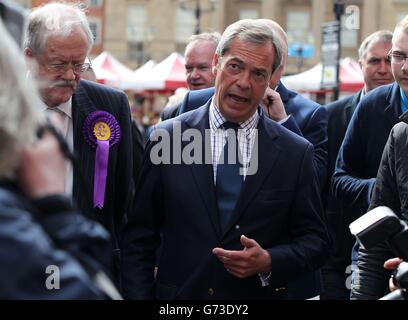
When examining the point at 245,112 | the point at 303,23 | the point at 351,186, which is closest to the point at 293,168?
the point at 245,112

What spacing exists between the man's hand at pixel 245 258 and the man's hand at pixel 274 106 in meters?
1.22


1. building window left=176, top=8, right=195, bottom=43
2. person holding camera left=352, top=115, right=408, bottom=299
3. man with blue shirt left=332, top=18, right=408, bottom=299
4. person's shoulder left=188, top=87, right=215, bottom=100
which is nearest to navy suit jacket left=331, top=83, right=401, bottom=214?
man with blue shirt left=332, top=18, right=408, bottom=299

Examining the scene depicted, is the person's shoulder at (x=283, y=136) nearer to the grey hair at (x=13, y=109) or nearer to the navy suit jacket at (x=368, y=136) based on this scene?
the navy suit jacket at (x=368, y=136)

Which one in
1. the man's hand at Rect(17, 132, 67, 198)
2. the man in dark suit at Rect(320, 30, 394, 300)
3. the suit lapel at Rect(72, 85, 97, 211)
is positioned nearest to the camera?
the man's hand at Rect(17, 132, 67, 198)

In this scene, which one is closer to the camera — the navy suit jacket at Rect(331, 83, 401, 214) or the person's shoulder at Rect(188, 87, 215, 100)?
the person's shoulder at Rect(188, 87, 215, 100)

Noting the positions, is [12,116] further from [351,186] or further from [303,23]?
[303,23]

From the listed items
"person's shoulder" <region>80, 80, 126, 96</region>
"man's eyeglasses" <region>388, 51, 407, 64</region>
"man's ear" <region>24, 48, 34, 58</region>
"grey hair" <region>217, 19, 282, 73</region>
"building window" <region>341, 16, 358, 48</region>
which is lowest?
"building window" <region>341, 16, 358, 48</region>

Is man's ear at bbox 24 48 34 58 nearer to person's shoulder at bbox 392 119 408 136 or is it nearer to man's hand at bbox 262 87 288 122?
man's hand at bbox 262 87 288 122

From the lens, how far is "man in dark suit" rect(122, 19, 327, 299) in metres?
4.06

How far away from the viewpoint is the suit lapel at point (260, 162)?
13.2 ft

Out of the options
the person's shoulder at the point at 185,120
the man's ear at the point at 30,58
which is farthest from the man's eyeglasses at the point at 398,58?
the man's ear at the point at 30,58

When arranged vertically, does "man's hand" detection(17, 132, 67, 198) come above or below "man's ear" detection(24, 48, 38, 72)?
below

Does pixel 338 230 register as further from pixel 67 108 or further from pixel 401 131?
pixel 67 108

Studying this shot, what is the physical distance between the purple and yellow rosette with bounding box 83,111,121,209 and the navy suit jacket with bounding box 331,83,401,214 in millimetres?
1350
